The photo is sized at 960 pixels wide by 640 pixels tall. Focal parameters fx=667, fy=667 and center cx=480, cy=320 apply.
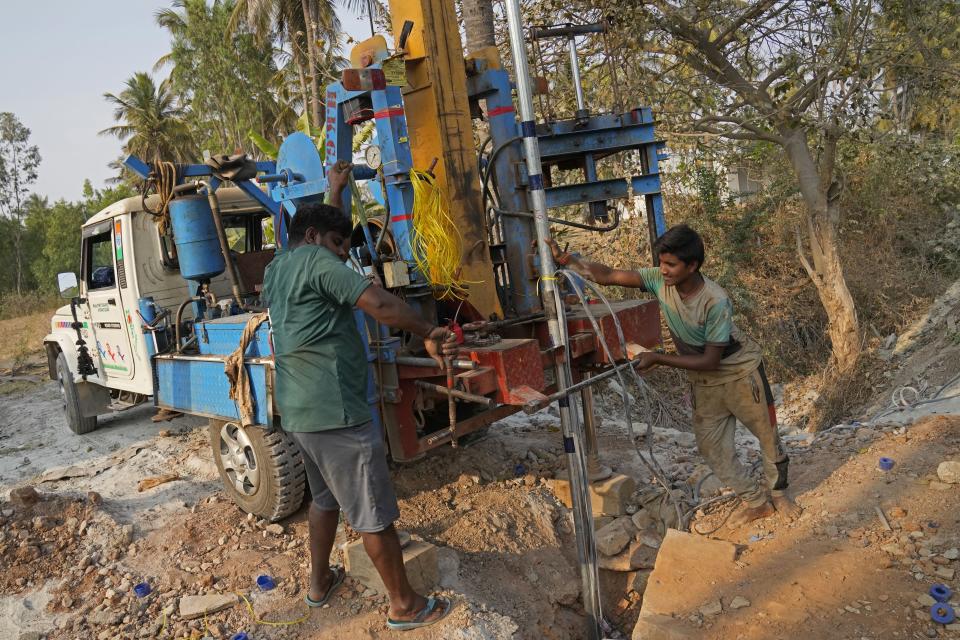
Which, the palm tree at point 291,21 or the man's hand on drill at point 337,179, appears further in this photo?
the palm tree at point 291,21

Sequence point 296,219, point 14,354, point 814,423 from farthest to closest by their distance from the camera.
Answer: point 14,354, point 814,423, point 296,219

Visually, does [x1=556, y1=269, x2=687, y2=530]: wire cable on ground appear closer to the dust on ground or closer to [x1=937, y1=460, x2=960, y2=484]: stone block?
the dust on ground

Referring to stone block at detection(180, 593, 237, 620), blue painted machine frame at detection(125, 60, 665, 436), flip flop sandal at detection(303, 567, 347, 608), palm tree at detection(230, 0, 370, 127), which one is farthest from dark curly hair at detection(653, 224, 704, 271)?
palm tree at detection(230, 0, 370, 127)

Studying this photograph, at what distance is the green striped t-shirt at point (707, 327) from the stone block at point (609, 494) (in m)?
0.99

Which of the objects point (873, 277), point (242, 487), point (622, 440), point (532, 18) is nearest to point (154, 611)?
point (242, 487)

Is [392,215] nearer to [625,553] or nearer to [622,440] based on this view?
[625,553]

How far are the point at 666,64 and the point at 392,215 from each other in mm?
5617

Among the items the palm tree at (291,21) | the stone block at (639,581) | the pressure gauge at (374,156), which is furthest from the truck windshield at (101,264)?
the palm tree at (291,21)

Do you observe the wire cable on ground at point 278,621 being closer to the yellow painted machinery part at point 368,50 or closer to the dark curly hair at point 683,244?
the dark curly hair at point 683,244

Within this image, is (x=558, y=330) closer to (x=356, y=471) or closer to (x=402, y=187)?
(x=402, y=187)

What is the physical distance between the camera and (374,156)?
3602 mm

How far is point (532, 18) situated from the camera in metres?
6.64

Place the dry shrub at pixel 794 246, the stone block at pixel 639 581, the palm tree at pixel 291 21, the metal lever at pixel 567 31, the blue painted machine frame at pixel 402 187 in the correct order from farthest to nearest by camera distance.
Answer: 1. the palm tree at pixel 291 21
2. the dry shrub at pixel 794 246
3. the metal lever at pixel 567 31
4. the stone block at pixel 639 581
5. the blue painted machine frame at pixel 402 187

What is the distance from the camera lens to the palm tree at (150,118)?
29391 mm
